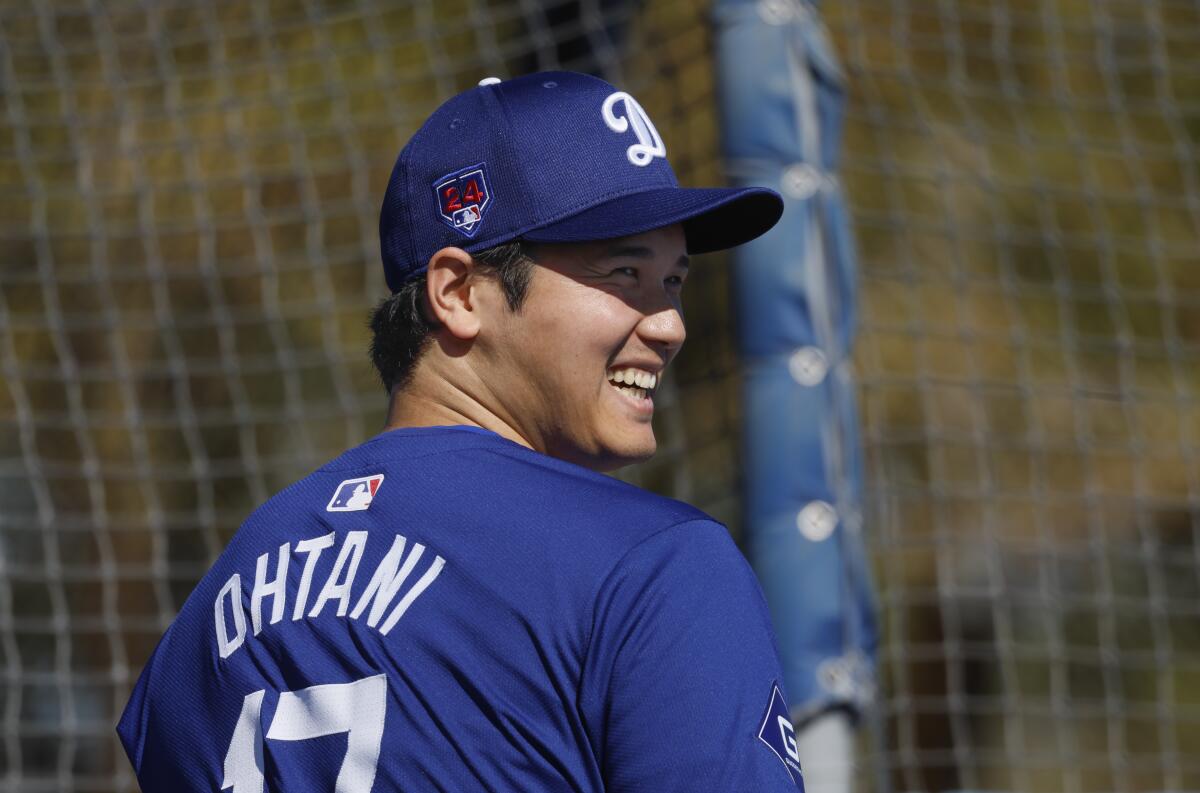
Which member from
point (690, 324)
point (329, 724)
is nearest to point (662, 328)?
point (329, 724)

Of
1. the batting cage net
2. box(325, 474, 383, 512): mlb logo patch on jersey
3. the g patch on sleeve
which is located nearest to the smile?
box(325, 474, 383, 512): mlb logo patch on jersey

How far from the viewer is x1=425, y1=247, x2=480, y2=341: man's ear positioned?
1.46m

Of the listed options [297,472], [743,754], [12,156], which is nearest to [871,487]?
[297,472]

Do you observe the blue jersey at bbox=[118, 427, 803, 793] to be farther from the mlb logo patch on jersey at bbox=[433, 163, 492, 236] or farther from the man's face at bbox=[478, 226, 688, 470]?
the mlb logo patch on jersey at bbox=[433, 163, 492, 236]

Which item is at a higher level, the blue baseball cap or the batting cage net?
the blue baseball cap

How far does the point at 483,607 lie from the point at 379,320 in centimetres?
46

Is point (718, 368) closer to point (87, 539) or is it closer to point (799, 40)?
point (799, 40)

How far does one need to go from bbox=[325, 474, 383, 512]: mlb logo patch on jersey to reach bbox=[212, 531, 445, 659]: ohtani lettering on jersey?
0.03m

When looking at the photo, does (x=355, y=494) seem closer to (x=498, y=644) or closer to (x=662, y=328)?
(x=498, y=644)

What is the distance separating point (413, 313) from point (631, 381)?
23cm

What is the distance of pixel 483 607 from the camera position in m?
1.22

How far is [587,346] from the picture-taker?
1449 millimetres

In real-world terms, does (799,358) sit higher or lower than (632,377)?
lower

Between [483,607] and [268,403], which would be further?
[268,403]
